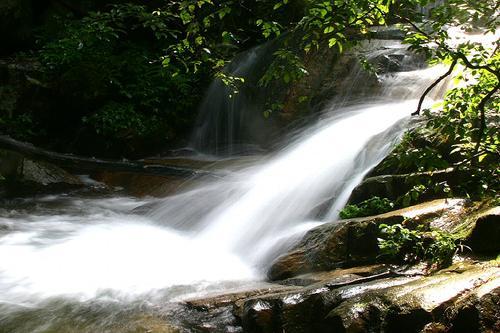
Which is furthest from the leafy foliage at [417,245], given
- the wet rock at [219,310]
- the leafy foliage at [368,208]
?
the wet rock at [219,310]

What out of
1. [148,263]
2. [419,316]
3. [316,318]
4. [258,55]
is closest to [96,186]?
[148,263]

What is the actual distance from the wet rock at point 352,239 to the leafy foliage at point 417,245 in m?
0.15

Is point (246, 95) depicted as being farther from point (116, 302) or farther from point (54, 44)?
point (116, 302)

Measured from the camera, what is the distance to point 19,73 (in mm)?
Answer: 11086

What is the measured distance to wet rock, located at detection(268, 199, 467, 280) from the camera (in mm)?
3805

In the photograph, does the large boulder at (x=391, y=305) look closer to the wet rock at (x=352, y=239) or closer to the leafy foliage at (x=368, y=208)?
the wet rock at (x=352, y=239)

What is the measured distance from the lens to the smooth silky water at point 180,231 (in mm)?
4031

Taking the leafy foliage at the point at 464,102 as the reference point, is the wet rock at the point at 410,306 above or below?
below

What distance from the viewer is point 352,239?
13.0 feet

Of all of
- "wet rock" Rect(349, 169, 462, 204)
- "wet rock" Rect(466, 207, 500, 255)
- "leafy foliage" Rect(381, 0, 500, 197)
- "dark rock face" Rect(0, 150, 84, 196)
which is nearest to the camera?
"leafy foliage" Rect(381, 0, 500, 197)

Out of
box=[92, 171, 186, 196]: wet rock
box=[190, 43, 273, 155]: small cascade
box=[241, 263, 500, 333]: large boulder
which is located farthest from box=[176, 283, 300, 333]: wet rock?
box=[190, 43, 273, 155]: small cascade

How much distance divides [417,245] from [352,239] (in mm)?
622

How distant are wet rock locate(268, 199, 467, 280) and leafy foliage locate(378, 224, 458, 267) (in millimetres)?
148

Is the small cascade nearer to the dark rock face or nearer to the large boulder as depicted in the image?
the dark rock face
